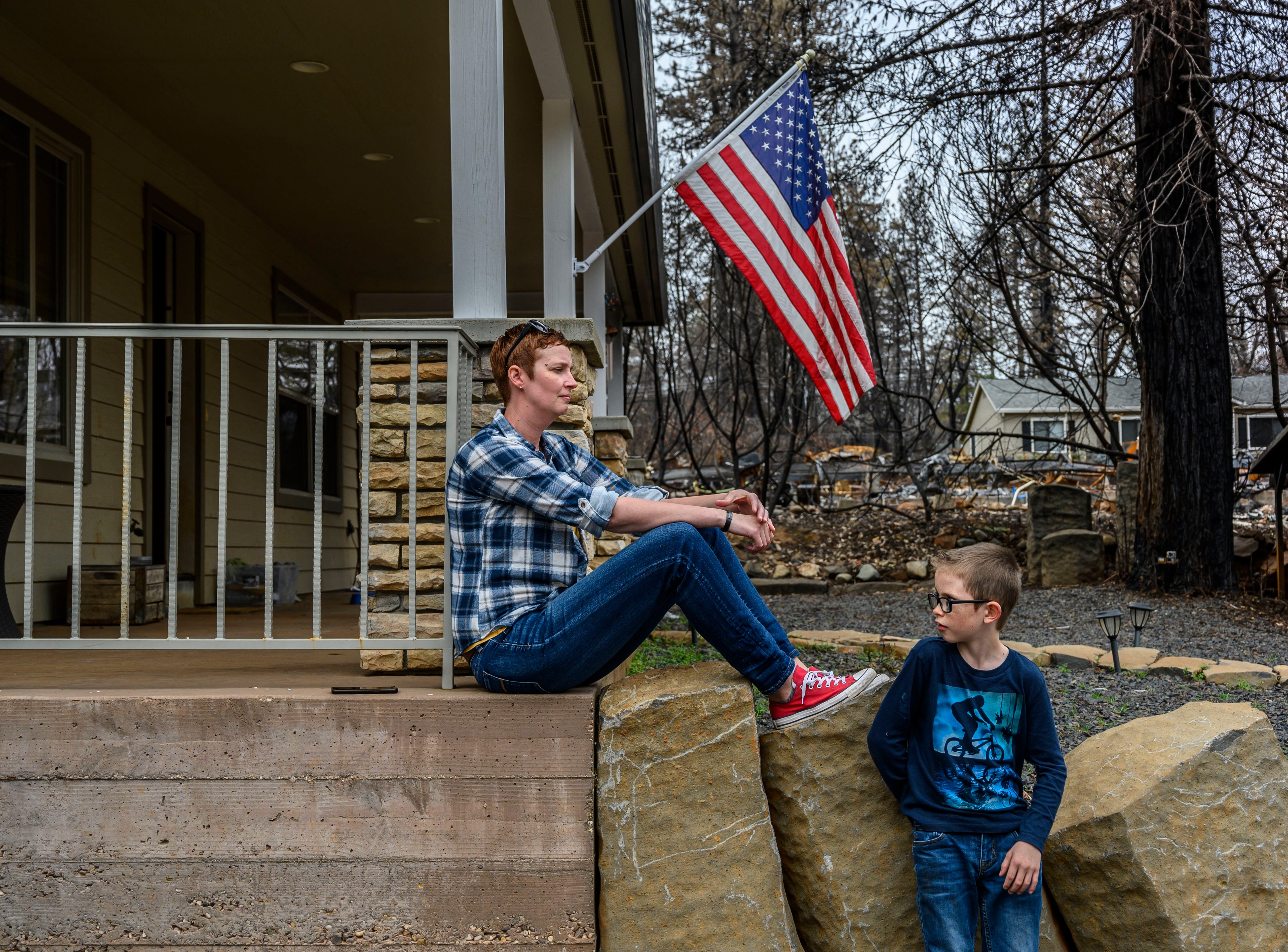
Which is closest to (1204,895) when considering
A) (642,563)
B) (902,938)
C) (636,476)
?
(902,938)

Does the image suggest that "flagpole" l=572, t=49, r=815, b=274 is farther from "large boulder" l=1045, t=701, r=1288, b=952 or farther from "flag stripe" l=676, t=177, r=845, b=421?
"large boulder" l=1045, t=701, r=1288, b=952

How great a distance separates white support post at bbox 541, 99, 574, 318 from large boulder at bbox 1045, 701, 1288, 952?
307 cm

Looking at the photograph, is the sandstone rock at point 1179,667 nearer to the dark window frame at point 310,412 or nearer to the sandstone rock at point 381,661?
the sandstone rock at point 381,661

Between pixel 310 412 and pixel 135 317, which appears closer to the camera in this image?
pixel 135 317

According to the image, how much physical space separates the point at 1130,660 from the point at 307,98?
495 centimetres

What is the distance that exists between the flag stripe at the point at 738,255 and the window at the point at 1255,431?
23.8 meters

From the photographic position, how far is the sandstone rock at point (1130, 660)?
15.7ft

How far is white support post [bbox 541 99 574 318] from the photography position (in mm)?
4703

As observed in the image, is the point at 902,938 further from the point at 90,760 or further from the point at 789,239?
the point at 789,239

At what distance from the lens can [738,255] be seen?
12.9ft

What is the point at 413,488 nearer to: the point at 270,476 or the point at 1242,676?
the point at 270,476

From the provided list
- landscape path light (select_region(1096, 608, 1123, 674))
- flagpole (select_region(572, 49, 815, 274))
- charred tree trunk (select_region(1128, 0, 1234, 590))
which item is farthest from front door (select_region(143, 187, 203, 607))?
charred tree trunk (select_region(1128, 0, 1234, 590))

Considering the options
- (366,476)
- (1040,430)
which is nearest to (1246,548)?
(366,476)

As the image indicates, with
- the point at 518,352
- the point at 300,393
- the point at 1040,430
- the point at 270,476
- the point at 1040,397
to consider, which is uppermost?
the point at 1040,397
